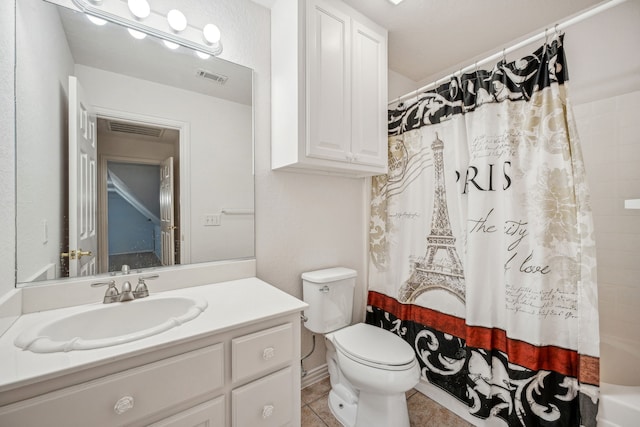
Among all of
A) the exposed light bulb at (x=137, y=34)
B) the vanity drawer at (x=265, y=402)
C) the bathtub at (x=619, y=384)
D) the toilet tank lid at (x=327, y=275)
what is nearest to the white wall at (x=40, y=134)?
the exposed light bulb at (x=137, y=34)

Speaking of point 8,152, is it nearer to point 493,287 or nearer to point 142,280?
point 142,280

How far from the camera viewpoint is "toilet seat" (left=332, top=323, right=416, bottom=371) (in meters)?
1.27

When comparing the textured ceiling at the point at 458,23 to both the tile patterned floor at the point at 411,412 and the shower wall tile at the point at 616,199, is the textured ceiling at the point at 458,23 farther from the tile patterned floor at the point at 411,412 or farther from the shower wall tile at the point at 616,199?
the tile patterned floor at the point at 411,412

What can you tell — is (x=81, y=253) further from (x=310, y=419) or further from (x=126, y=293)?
(x=310, y=419)

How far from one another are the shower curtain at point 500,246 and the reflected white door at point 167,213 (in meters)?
1.45

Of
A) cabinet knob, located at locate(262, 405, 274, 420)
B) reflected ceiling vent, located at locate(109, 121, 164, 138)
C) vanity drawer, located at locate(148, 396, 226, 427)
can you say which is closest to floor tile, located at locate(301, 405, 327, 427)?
cabinet knob, located at locate(262, 405, 274, 420)

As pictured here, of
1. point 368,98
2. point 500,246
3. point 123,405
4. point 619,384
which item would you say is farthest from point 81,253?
point 619,384

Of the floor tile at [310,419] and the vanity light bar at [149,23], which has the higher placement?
the vanity light bar at [149,23]

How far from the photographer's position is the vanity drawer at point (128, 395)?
2.10 ft

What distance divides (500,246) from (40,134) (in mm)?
2166

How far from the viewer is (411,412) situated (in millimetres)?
1570

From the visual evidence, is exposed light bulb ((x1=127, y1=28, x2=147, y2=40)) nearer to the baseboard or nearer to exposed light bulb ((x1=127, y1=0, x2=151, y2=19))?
exposed light bulb ((x1=127, y1=0, x2=151, y2=19))

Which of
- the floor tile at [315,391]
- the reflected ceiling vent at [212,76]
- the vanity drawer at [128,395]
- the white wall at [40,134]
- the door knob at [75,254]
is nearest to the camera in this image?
the vanity drawer at [128,395]

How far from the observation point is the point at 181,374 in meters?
0.83
